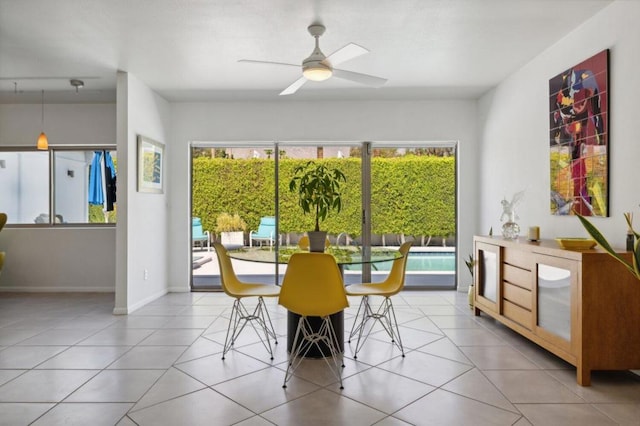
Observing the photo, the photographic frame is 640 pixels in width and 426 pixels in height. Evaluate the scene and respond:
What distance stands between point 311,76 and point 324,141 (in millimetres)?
2695

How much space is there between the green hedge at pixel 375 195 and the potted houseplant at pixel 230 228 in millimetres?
133

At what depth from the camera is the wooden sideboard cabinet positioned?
106 inches

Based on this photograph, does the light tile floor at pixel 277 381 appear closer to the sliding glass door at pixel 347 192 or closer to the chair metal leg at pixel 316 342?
the chair metal leg at pixel 316 342

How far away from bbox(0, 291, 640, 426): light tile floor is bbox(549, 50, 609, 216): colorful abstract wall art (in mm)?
1269

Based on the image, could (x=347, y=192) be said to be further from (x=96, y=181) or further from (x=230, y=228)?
(x=96, y=181)

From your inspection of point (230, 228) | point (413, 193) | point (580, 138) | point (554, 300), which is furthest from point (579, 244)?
point (230, 228)

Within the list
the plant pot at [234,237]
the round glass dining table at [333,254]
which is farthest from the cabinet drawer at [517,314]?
the plant pot at [234,237]

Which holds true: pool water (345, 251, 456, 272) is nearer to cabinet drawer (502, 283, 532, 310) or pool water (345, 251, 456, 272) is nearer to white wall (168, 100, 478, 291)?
white wall (168, 100, 478, 291)

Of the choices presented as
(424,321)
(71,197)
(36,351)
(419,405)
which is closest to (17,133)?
(71,197)

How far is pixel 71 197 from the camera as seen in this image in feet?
19.7

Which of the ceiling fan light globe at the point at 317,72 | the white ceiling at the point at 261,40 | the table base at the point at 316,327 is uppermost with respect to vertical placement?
the white ceiling at the point at 261,40

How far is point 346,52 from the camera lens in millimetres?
3107

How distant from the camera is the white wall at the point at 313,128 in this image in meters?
5.88

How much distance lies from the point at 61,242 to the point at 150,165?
6.34ft
